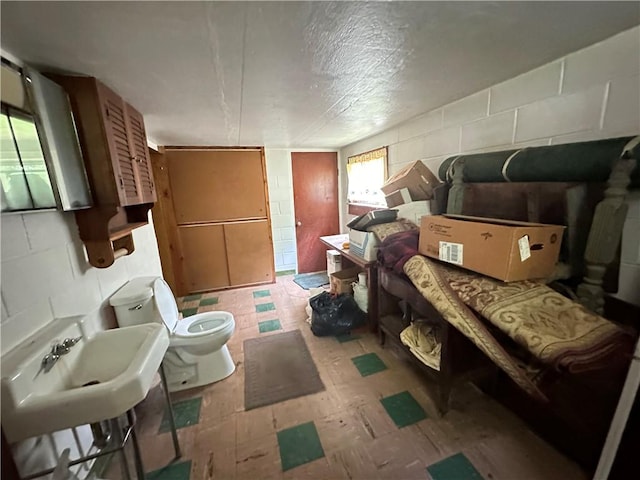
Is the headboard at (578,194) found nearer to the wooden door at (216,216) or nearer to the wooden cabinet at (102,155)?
the wooden cabinet at (102,155)

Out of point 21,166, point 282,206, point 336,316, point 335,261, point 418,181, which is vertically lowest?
point 336,316

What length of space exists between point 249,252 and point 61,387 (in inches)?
107

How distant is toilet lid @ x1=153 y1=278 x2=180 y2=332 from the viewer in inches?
71.9

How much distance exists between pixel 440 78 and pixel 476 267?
3.46 ft

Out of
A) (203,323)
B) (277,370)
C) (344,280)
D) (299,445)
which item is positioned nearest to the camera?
(299,445)

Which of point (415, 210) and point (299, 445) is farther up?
point (415, 210)

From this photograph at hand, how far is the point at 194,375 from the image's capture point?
1.92m

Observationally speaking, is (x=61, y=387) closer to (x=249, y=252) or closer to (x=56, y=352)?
(x=56, y=352)

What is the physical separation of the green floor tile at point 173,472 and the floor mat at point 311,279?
239cm

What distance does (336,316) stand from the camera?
2.45 m

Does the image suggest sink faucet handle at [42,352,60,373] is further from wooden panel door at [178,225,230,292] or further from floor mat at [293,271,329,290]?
floor mat at [293,271,329,290]

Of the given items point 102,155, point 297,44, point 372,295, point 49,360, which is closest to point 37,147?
point 102,155

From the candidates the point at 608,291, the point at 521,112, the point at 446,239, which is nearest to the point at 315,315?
the point at 446,239

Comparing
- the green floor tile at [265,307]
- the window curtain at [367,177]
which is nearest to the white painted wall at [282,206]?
the window curtain at [367,177]
